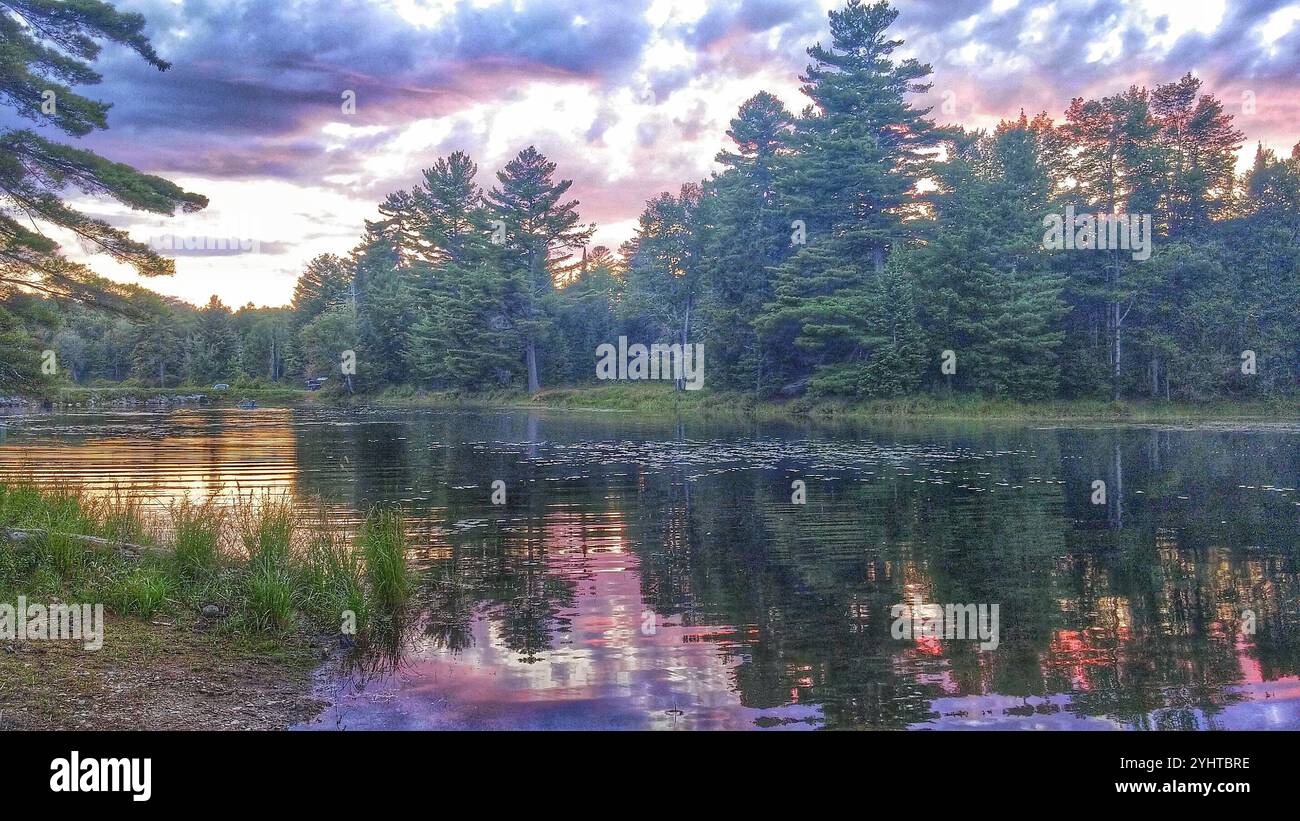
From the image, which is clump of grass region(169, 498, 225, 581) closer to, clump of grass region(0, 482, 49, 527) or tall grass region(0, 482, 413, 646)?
tall grass region(0, 482, 413, 646)

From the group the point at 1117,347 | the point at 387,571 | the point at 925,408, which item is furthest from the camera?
the point at 925,408

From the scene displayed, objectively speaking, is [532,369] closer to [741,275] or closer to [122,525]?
[741,275]

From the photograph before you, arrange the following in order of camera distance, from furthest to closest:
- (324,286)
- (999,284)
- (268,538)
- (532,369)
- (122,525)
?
(324,286), (532,369), (999,284), (122,525), (268,538)

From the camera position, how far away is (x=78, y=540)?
1248cm

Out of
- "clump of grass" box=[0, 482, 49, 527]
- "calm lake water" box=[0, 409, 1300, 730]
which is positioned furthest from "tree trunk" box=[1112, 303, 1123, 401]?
"clump of grass" box=[0, 482, 49, 527]

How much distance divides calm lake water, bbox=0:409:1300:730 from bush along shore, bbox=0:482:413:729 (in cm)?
77

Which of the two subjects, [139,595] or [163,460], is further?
[163,460]

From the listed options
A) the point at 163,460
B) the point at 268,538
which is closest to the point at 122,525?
the point at 268,538

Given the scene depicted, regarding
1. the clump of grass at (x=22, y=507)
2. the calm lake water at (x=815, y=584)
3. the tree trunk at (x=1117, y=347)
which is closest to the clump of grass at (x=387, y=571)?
the calm lake water at (x=815, y=584)

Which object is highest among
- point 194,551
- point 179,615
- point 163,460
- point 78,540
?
point 163,460

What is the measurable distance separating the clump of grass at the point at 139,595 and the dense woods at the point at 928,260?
48.9 m

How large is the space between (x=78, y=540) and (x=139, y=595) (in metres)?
2.33

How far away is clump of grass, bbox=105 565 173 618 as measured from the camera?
1078cm
